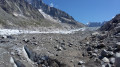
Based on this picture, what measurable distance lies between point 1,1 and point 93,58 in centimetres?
13332

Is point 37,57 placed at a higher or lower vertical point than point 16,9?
lower

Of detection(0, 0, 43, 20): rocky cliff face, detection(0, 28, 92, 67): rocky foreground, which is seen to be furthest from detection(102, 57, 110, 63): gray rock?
detection(0, 0, 43, 20): rocky cliff face

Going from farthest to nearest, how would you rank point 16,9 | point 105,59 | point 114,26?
point 16,9 < point 114,26 < point 105,59

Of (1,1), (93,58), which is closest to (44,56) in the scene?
(93,58)

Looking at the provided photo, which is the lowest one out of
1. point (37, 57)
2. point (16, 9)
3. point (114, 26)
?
point (37, 57)

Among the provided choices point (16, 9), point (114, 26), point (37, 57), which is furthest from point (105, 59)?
point (16, 9)

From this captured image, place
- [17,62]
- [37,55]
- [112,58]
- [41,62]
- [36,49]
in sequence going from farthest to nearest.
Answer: [36,49] < [37,55] < [41,62] < [17,62] < [112,58]

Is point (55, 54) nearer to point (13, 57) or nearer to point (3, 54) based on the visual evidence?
point (13, 57)

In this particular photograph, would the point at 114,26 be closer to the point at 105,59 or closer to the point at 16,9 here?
the point at 105,59

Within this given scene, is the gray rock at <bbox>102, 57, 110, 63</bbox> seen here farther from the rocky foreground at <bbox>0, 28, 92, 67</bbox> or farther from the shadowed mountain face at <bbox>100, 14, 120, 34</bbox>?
the shadowed mountain face at <bbox>100, 14, 120, 34</bbox>

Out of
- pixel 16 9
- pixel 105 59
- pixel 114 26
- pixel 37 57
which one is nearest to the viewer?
pixel 105 59

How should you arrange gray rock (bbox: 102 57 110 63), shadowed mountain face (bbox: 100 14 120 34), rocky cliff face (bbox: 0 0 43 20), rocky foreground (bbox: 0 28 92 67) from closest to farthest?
gray rock (bbox: 102 57 110 63)
rocky foreground (bbox: 0 28 92 67)
shadowed mountain face (bbox: 100 14 120 34)
rocky cliff face (bbox: 0 0 43 20)

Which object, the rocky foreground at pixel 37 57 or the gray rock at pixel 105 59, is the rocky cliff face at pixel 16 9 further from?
the gray rock at pixel 105 59

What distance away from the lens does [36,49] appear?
457 inches
